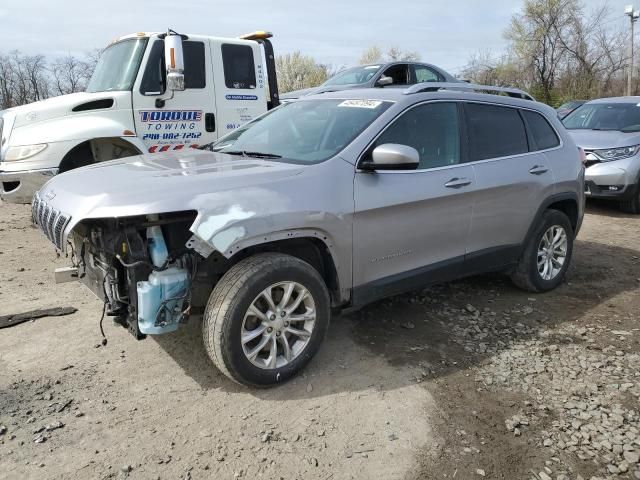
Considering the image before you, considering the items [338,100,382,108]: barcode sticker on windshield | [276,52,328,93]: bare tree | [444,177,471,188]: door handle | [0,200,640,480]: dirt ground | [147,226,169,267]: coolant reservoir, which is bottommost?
[0,200,640,480]: dirt ground

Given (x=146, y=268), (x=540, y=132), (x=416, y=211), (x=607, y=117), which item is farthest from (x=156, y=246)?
(x=607, y=117)

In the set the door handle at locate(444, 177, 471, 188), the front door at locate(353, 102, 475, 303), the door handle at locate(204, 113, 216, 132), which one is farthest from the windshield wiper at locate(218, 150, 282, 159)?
the door handle at locate(204, 113, 216, 132)

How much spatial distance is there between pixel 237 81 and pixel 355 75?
3899 millimetres

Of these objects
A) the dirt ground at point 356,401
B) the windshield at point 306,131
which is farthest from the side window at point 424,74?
the dirt ground at point 356,401

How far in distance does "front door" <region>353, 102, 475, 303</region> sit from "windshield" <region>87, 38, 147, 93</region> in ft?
13.8

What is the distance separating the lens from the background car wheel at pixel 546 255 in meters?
4.88

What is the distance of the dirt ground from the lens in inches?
107

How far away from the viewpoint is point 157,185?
3.02m

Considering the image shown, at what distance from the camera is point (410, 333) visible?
4168 mm

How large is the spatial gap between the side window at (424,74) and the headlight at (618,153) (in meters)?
3.80

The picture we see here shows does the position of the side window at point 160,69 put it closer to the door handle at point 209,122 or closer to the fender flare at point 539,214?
the door handle at point 209,122

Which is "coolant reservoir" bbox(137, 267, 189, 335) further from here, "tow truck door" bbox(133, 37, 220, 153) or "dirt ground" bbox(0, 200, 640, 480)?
"tow truck door" bbox(133, 37, 220, 153)

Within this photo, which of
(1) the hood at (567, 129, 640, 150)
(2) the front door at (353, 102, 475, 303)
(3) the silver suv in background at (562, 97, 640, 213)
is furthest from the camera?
(1) the hood at (567, 129, 640, 150)

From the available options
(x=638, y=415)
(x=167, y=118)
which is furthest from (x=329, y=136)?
(x=167, y=118)
